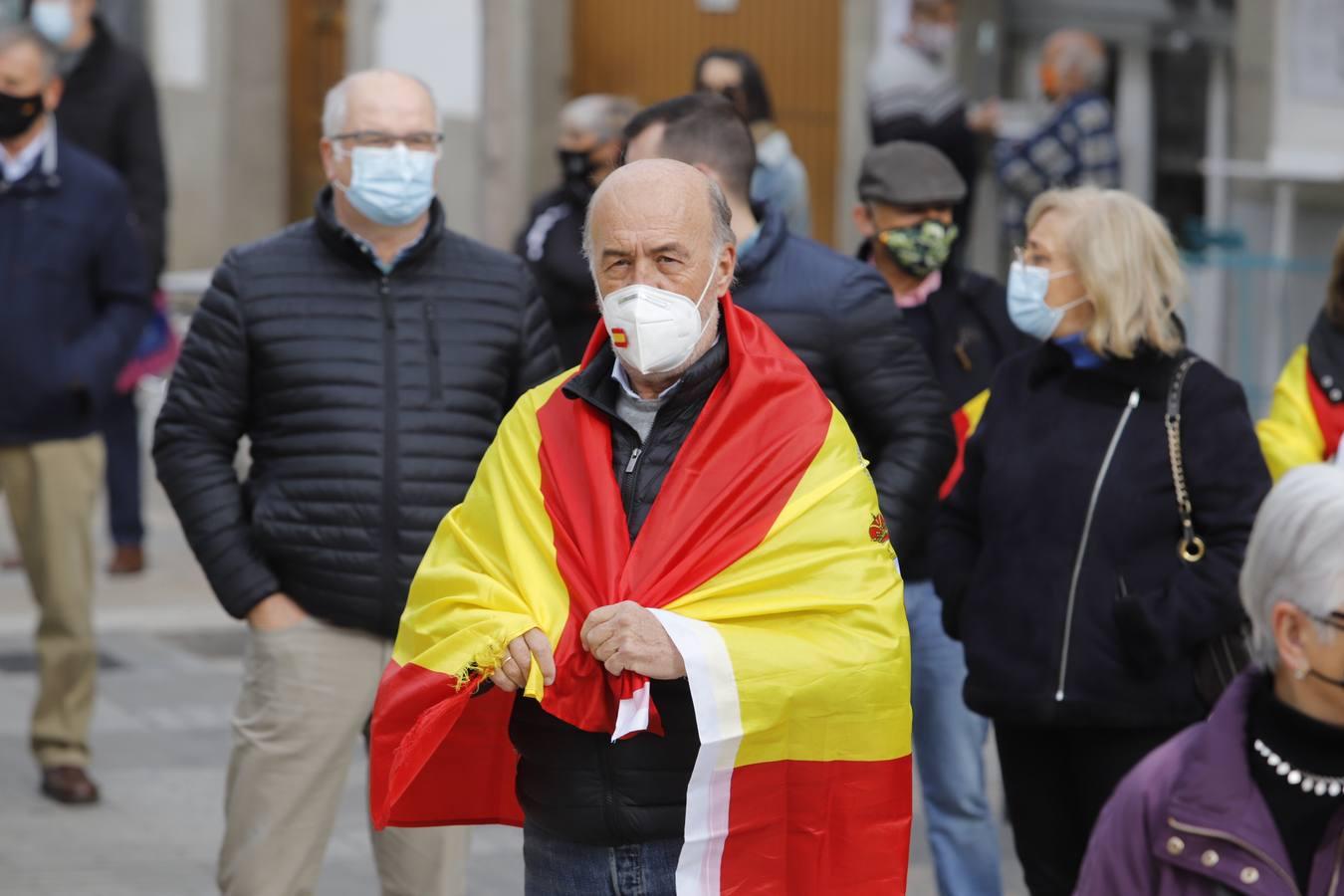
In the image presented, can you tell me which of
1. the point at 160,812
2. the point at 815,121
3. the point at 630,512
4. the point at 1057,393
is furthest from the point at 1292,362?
the point at 815,121

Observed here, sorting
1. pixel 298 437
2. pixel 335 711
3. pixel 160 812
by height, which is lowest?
pixel 160 812

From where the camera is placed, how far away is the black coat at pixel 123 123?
1005cm

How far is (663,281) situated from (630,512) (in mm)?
389

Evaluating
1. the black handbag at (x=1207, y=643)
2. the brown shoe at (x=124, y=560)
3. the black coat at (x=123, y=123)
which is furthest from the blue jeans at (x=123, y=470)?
the black handbag at (x=1207, y=643)

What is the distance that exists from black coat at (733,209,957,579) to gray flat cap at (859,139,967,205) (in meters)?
0.78

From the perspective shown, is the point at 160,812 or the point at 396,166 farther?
the point at 160,812

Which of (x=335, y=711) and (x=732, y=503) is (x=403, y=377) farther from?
(x=732, y=503)

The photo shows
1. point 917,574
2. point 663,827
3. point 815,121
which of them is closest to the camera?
point 663,827

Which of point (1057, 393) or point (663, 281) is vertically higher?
point (663, 281)

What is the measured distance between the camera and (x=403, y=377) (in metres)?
5.21

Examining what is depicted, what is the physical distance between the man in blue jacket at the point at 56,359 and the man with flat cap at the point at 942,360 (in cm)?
252

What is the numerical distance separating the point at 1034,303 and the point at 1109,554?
634mm

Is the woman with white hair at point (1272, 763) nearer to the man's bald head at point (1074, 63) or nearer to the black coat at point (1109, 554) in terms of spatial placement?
the black coat at point (1109, 554)

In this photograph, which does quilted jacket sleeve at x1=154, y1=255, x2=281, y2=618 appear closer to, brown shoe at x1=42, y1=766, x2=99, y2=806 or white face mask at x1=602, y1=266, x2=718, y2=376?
white face mask at x1=602, y1=266, x2=718, y2=376
